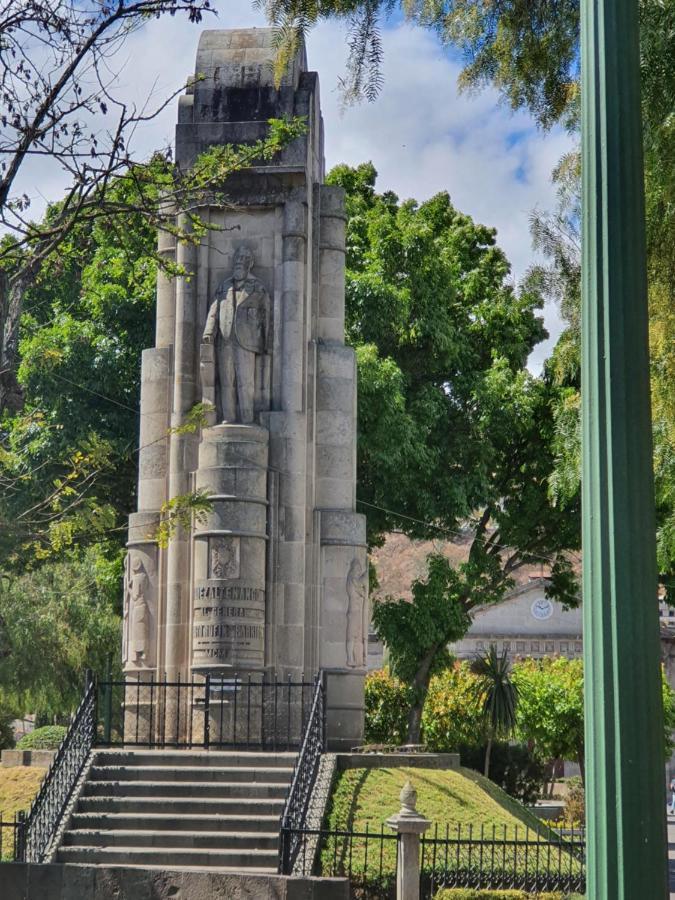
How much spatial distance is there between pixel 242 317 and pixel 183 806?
7.09m

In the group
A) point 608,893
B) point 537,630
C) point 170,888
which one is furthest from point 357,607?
point 537,630

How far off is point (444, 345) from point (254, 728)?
13.9 metres

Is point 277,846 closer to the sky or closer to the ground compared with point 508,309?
closer to the ground

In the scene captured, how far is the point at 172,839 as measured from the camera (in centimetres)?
1577

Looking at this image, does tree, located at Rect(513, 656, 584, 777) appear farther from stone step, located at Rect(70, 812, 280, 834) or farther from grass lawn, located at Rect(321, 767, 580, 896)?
stone step, located at Rect(70, 812, 280, 834)

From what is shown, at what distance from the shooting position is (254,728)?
1900 cm

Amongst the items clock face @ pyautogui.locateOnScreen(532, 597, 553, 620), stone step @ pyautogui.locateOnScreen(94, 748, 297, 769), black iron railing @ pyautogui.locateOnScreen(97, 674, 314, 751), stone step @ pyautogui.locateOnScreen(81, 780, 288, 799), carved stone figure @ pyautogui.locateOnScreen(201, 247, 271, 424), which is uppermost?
carved stone figure @ pyautogui.locateOnScreen(201, 247, 271, 424)

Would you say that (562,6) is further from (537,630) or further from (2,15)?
(537,630)

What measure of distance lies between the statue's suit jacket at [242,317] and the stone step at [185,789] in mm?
6369

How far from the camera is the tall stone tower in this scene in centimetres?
1945

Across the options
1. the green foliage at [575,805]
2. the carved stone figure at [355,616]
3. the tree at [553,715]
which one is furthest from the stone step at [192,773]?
the tree at [553,715]

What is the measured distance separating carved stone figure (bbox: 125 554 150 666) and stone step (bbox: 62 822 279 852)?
4.33m

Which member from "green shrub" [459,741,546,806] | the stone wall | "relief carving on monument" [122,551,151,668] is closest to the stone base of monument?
"relief carving on monument" [122,551,151,668]

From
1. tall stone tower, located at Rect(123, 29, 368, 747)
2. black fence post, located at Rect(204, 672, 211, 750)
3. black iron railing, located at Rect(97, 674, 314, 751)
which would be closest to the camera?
black fence post, located at Rect(204, 672, 211, 750)
